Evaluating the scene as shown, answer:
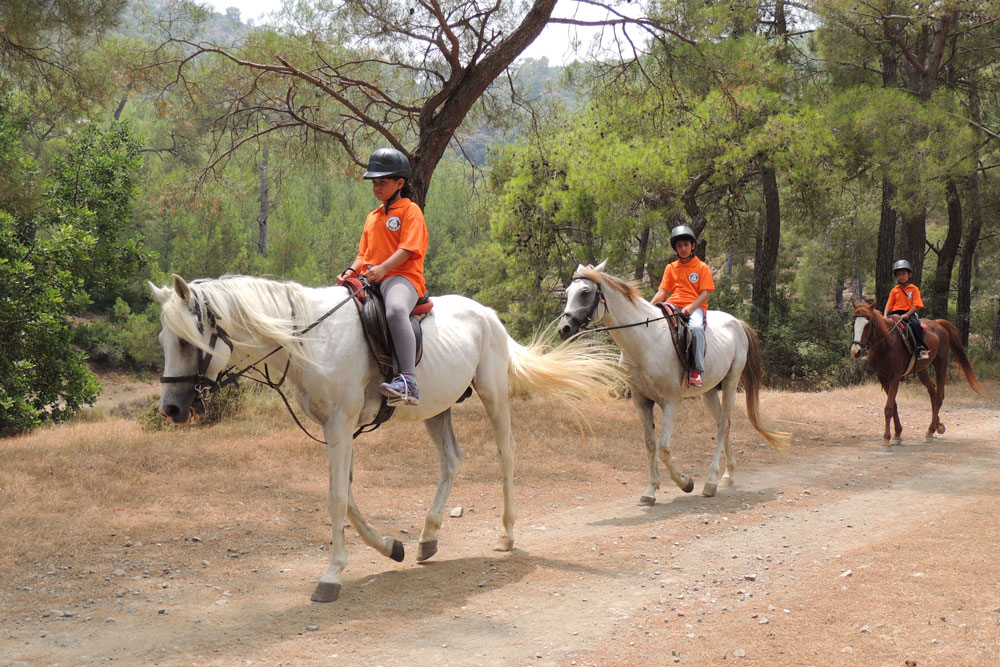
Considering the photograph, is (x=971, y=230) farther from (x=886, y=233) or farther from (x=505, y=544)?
(x=505, y=544)

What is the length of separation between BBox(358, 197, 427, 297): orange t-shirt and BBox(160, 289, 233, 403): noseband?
115cm

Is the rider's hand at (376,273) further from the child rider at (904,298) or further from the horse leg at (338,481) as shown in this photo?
the child rider at (904,298)

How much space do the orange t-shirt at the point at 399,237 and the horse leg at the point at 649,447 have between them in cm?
348

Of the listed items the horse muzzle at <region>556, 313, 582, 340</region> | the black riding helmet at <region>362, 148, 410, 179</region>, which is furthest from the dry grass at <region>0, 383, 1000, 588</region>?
the black riding helmet at <region>362, 148, 410, 179</region>

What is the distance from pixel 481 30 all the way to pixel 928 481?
8.39 metres

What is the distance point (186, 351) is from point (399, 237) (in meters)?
1.62

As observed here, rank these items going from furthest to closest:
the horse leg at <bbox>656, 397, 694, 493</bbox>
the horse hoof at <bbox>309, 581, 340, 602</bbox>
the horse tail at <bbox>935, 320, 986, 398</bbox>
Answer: the horse tail at <bbox>935, 320, 986, 398</bbox>, the horse leg at <bbox>656, 397, 694, 493</bbox>, the horse hoof at <bbox>309, 581, 340, 602</bbox>

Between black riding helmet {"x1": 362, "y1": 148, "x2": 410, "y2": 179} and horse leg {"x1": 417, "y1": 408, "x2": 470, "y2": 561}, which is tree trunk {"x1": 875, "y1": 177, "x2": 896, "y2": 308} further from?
black riding helmet {"x1": 362, "y1": 148, "x2": 410, "y2": 179}

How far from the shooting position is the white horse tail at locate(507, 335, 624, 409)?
259 inches

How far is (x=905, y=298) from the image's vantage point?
12789 millimetres

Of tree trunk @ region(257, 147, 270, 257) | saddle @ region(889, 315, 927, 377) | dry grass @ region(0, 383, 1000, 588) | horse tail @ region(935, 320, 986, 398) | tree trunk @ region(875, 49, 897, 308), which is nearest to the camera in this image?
dry grass @ region(0, 383, 1000, 588)

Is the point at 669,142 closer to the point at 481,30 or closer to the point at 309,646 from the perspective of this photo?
the point at 481,30

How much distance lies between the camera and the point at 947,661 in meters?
3.74

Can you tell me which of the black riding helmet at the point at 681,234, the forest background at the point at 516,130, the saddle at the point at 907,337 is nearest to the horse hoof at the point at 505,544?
the black riding helmet at the point at 681,234
